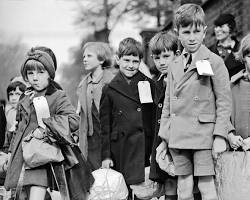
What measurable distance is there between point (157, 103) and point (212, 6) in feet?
18.6

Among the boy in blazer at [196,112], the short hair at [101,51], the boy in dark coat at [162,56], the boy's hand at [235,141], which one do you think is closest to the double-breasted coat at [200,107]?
the boy in blazer at [196,112]

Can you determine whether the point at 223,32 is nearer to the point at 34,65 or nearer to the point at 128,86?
the point at 128,86

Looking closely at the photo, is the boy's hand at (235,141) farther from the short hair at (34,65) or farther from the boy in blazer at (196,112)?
the short hair at (34,65)

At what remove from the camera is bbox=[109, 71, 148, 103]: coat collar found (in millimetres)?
4746

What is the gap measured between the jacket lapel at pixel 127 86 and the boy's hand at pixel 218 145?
1.15m

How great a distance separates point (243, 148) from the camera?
386cm

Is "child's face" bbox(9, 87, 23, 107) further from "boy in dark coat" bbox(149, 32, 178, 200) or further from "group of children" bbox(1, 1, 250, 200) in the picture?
"boy in dark coat" bbox(149, 32, 178, 200)

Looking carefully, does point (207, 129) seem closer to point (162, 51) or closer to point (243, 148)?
point (243, 148)

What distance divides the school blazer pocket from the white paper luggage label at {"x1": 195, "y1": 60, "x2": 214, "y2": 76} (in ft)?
1.00

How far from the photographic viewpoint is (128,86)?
15.7 feet

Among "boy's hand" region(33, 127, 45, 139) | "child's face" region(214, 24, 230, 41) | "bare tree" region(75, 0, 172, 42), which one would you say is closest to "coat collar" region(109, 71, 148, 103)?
"boy's hand" region(33, 127, 45, 139)

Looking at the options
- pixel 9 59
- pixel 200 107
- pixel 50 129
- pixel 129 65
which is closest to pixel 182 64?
pixel 200 107

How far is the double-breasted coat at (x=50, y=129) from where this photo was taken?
4184 mm

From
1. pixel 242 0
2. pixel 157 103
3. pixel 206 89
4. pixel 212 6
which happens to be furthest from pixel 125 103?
pixel 212 6
